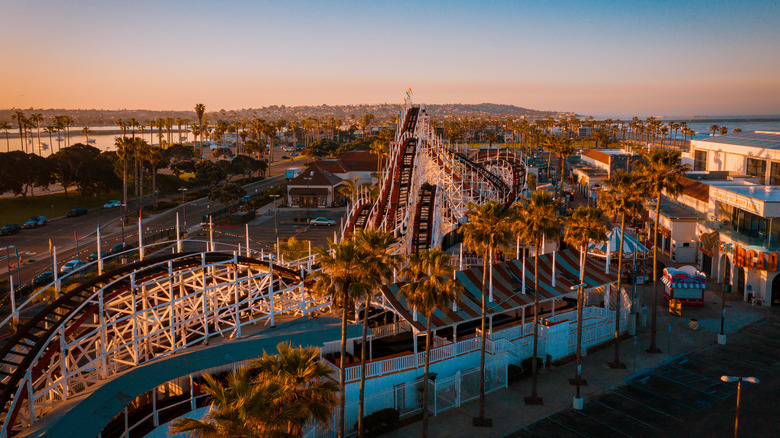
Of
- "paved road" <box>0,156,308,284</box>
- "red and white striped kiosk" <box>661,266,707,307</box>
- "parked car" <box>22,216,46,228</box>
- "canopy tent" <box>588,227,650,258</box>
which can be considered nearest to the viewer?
"red and white striped kiosk" <box>661,266,707,307</box>

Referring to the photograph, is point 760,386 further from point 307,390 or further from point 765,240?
point 307,390

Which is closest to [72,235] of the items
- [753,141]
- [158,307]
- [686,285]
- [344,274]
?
[158,307]

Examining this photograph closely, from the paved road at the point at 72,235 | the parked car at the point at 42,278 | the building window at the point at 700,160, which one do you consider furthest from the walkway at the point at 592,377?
the building window at the point at 700,160

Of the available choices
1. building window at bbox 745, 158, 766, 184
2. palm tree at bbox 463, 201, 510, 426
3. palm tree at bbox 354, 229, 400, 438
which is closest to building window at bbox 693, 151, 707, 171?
building window at bbox 745, 158, 766, 184

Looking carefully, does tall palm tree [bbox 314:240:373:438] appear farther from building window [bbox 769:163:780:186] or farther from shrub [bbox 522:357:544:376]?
building window [bbox 769:163:780:186]

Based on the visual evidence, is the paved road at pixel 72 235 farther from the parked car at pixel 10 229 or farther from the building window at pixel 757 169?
the building window at pixel 757 169

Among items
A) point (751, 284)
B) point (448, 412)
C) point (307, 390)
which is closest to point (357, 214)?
point (448, 412)

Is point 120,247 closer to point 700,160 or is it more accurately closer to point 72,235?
point 72,235
